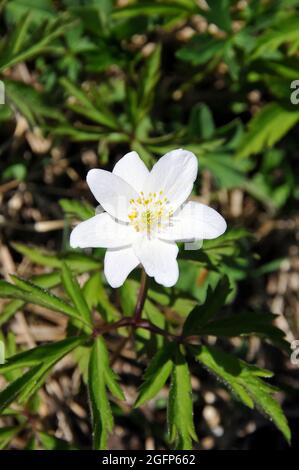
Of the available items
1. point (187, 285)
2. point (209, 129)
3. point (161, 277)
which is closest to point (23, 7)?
point (209, 129)

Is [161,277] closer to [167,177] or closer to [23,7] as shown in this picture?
[167,177]

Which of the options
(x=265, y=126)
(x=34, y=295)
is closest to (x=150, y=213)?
(x=34, y=295)

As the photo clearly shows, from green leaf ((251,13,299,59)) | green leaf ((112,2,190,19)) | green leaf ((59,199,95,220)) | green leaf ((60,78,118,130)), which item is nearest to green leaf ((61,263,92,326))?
green leaf ((59,199,95,220))

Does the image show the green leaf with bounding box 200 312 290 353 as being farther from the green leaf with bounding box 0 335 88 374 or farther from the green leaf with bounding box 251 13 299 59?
the green leaf with bounding box 251 13 299 59

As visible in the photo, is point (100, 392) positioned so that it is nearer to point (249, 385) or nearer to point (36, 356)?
point (36, 356)

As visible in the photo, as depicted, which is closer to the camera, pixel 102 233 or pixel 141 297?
pixel 102 233

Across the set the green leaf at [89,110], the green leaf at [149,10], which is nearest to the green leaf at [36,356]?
the green leaf at [89,110]

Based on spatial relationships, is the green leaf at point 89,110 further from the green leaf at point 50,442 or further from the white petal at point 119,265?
the green leaf at point 50,442
